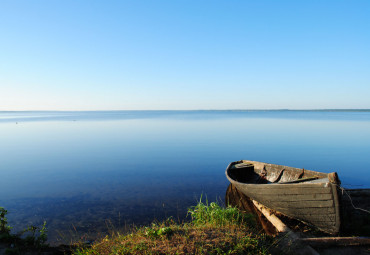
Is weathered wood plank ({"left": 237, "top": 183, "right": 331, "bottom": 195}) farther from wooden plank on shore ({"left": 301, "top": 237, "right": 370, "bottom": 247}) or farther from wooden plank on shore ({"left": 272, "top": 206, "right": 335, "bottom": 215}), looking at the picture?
wooden plank on shore ({"left": 301, "top": 237, "right": 370, "bottom": 247})

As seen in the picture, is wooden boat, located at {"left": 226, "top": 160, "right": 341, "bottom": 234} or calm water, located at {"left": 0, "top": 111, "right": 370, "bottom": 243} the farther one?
calm water, located at {"left": 0, "top": 111, "right": 370, "bottom": 243}

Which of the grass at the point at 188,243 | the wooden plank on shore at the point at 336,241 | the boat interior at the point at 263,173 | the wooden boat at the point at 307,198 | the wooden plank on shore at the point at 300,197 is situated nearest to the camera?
the grass at the point at 188,243

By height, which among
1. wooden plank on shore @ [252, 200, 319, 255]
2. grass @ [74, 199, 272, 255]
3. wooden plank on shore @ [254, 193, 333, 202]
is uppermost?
wooden plank on shore @ [254, 193, 333, 202]

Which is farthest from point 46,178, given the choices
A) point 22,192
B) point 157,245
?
point 157,245

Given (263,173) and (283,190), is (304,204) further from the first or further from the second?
(263,173)

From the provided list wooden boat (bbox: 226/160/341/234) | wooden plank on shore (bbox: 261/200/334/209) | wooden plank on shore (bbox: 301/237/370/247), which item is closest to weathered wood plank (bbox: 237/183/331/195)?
wooden boat (bbox: 226/160/341/234)

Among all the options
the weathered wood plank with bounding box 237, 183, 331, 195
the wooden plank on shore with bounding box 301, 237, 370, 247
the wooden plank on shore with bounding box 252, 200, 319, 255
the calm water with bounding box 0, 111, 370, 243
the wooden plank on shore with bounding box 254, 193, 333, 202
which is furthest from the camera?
the calm water with bounding box 0, 111, 370, 243

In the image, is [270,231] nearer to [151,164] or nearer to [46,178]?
[151,164]

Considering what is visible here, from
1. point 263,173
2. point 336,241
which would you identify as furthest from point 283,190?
point 263,173

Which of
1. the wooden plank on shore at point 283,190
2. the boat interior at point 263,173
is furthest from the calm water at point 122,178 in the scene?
the wooden plank on shore at point 283,190

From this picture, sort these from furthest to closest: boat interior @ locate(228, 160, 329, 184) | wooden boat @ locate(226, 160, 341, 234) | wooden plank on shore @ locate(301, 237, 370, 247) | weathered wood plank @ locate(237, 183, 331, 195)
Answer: boat interior @ locate(228, 160, 329, 184)
weathered wood plank @ locate(237, 183, 331, 195)
wooden boat @ locate(226, 160, 341, 234)
wooden plank on shore @ locate(301, 237, 370, 247)

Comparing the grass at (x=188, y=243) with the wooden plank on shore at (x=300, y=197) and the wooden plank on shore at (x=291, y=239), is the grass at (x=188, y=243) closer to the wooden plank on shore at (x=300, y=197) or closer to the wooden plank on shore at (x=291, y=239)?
the wooden plank on shore at (x=291, y=239)

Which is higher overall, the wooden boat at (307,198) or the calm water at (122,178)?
the wooden boat at (307,198)

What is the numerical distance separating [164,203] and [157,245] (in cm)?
622
